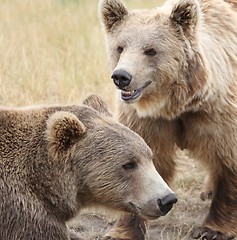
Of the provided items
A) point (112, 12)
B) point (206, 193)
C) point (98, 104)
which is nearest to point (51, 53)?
point (206, 193)

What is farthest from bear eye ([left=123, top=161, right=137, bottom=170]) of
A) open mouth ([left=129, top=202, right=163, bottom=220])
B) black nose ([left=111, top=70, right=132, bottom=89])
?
black nose ([left=111, top=70, right=132, bottom=89])

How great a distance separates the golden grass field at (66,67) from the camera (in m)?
8.08

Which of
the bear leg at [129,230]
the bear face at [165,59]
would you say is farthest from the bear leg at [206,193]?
the bear face at [165,59]

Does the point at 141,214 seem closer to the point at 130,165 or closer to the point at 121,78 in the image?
the point at 130,165

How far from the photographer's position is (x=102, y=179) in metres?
6.03

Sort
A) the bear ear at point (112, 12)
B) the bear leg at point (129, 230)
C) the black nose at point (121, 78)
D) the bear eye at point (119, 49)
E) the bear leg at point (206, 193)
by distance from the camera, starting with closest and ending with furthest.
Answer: the black nose at point (121, 78) < the bear eye at point (119, 49) < the bear ear at point (112, 12) < the bear leg at point (129, 230) < the bear leg at point (206, 193)

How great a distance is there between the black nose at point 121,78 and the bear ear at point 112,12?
643 millimetres

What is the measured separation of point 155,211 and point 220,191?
1792 millimetres

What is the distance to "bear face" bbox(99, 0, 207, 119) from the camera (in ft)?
23.1

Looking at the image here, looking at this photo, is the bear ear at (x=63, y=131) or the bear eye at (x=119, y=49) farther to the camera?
the bear eye at (x=119, y=49)

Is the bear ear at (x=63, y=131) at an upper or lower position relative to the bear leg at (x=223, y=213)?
upper

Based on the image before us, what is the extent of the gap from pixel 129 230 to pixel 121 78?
146 centimetres

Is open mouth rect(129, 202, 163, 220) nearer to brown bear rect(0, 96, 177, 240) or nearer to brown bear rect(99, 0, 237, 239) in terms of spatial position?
brown bear rect(0, 96, 177, 240)

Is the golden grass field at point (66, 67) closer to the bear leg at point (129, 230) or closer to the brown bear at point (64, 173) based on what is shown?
the bear leg at point (129, 230)
